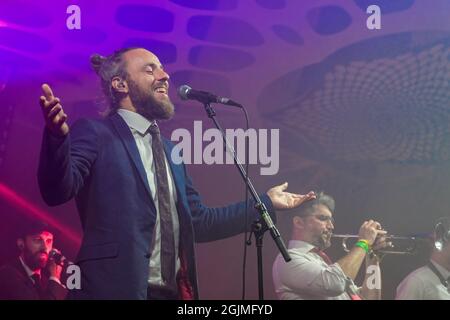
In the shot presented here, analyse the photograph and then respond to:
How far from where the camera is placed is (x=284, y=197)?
399cm

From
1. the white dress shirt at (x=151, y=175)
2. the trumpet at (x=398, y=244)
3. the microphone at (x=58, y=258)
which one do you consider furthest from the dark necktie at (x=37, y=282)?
the trumpet at (x=398, y=244)

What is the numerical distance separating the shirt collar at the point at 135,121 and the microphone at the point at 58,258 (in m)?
0.93

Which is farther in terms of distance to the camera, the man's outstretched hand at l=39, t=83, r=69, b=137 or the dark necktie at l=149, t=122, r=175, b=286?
the dark necktie at l=149, t=122, r=175, b=286

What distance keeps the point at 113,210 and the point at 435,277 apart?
2074 millimetres

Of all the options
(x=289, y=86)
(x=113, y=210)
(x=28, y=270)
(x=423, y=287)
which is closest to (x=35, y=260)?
(x=28, y=270)

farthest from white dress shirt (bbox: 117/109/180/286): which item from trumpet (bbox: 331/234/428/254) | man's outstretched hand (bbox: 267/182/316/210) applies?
trumpet (bbox: 331/234/428/254)

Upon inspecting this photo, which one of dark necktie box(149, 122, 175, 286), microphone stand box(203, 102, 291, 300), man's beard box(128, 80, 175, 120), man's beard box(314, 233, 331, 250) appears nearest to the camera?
microphone stand box(203, 102, 291, 300)

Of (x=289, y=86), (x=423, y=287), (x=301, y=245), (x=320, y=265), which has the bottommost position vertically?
(x=423, y=287)

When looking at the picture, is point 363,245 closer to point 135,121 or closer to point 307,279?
point 307,279

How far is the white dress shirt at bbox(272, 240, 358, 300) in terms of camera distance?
3.92m

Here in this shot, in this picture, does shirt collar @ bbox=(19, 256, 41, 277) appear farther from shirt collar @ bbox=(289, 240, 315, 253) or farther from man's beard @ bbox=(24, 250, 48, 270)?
shirt collar @ bbox=(289, 240, 315, 253)

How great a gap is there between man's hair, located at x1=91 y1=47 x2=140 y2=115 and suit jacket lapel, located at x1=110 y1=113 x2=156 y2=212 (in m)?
0.14

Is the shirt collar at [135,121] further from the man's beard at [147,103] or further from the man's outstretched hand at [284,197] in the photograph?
the man's outstretched hand at [284,197]

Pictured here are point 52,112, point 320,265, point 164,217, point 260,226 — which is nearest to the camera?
point 52,112
